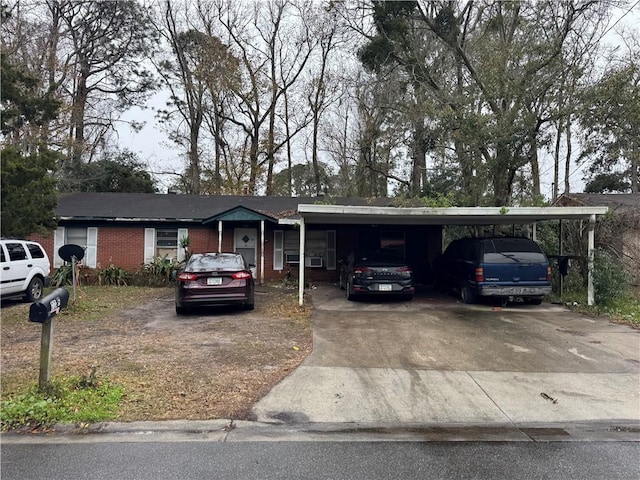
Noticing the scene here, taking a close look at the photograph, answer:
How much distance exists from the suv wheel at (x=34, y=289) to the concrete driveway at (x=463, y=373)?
24.5 ft

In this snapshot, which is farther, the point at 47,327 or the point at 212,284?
the point at 212,284

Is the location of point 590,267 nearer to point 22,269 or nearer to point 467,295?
point 467,295

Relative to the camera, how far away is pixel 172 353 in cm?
666

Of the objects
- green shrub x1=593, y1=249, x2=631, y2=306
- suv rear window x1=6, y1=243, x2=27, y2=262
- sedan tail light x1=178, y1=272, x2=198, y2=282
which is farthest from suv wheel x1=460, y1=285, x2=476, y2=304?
suv rear window x1=6, y1=243, x2=27, y2=262

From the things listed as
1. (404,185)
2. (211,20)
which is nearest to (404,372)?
(404,185)

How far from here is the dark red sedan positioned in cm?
968

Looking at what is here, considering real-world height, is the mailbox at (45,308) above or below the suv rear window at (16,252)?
below

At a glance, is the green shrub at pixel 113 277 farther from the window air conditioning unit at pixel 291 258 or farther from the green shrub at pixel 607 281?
the green shrub at pixel 607 281

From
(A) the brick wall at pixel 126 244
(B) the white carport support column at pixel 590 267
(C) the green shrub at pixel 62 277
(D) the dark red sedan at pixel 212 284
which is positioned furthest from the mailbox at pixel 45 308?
(A) the brick wall at pixel 126 244

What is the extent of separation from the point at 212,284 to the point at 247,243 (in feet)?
25.4

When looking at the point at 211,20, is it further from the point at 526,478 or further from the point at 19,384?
the point at 526,478

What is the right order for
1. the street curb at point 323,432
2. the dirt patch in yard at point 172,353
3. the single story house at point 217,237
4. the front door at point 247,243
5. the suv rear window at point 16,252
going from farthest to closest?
the front door at point 247,243 < the single story house at point 217,237 < the suv rear window at point 16,252 < the dirt patch in yard at point 172,353 < the street curb at point 323,432

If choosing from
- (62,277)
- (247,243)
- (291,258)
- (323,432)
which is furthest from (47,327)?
(291,258)

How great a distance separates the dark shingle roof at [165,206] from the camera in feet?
55.1
